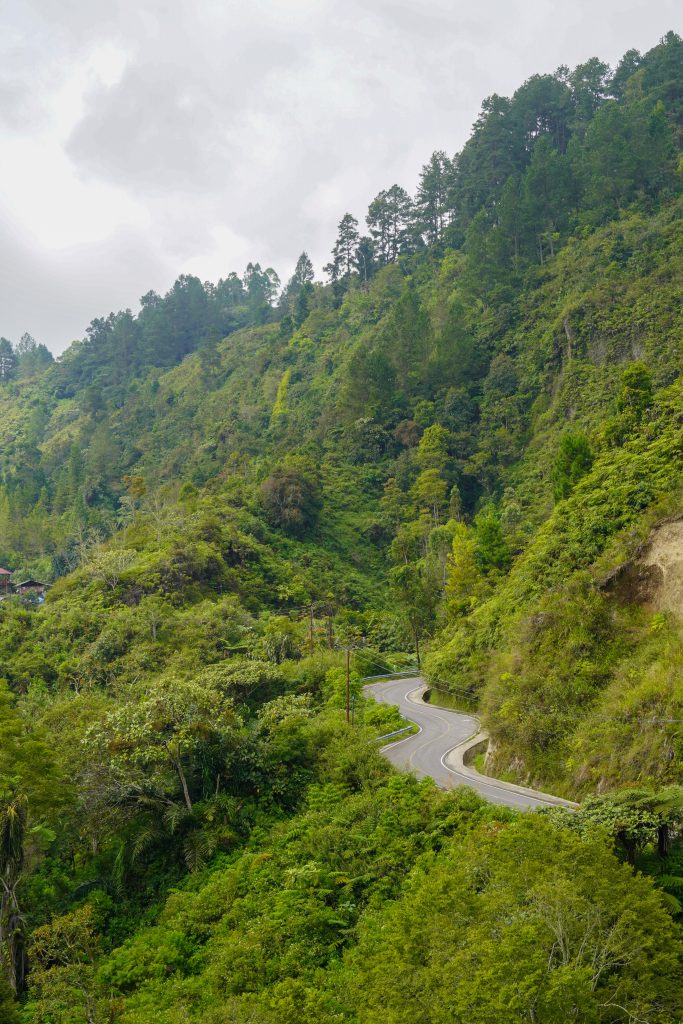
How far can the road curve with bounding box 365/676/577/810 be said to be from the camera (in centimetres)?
2278

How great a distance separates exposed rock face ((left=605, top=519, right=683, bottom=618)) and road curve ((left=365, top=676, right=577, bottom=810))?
807cm

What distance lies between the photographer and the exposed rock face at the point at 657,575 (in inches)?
968

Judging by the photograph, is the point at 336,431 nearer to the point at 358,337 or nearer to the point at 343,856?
the point at 358,337

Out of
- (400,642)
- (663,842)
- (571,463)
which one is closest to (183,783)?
(663,842)

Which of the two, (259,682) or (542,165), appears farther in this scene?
(542,165)

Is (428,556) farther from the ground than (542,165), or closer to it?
closer to it

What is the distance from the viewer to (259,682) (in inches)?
1291

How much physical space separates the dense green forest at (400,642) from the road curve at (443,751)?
1365 millimetres

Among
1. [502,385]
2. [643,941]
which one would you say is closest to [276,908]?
[643,941]

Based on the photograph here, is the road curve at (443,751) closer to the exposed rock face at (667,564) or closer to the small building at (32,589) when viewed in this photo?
the exposed rock face at (667,564)

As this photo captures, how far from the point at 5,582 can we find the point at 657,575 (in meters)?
64.7

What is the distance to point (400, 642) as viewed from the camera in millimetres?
53188

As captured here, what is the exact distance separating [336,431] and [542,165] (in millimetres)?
36856

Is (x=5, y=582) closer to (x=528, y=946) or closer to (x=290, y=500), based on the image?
(x=290, y=500)
